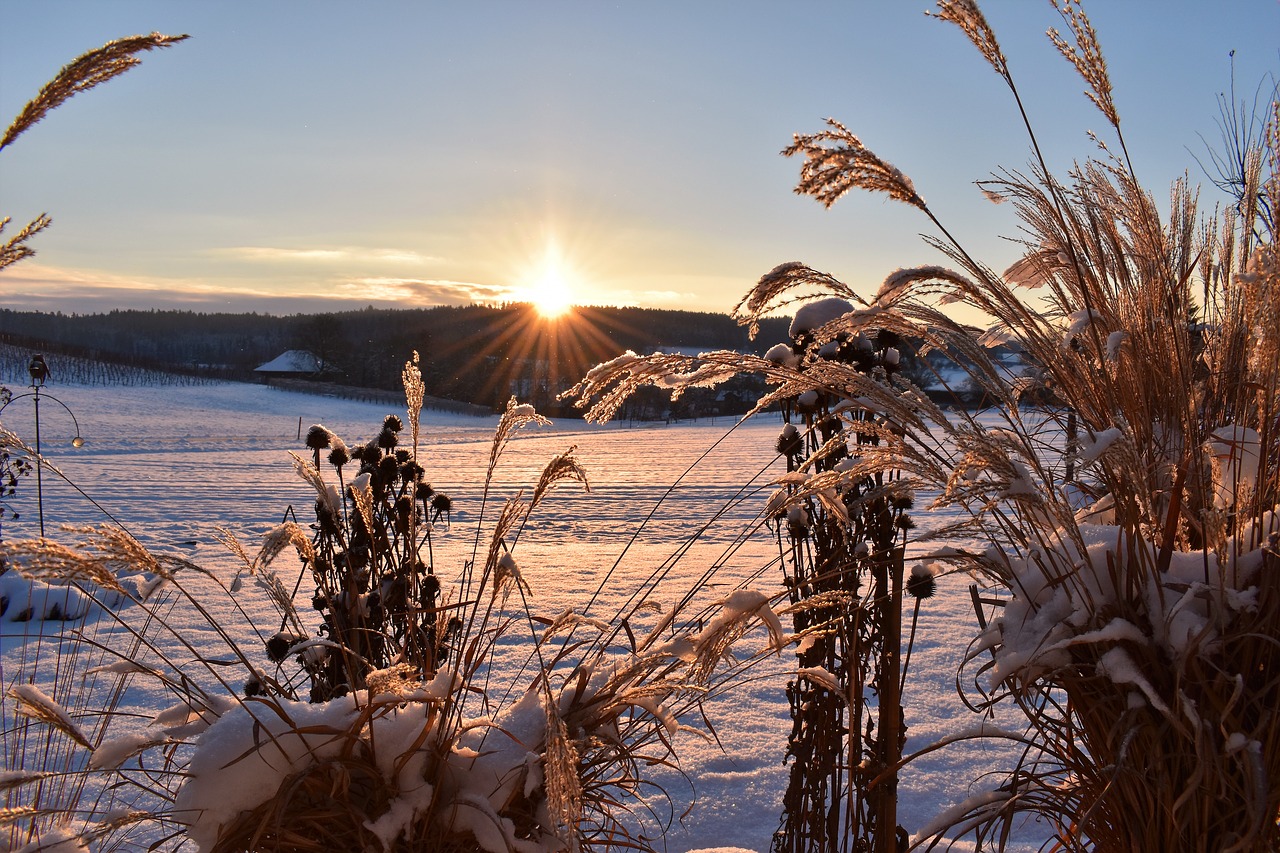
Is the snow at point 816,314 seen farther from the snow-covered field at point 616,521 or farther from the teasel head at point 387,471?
Result: the teasel head at point 387,471

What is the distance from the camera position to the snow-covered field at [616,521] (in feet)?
10.1

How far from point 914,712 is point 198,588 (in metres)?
5.26

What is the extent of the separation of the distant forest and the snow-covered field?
1788 cm

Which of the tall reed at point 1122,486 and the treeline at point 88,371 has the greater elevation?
the tall reed at point 1122,486

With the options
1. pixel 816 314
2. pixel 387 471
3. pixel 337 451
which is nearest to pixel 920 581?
pixel 816 314

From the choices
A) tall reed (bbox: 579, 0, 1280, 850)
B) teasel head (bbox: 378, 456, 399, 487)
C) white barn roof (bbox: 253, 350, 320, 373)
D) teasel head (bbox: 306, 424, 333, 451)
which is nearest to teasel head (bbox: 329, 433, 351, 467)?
teasel head (bbox: 306, 424, 333, 451)

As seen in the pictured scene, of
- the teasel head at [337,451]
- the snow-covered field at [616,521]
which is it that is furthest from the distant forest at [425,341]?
the teasel head at [337,451]

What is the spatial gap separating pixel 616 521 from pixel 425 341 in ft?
149

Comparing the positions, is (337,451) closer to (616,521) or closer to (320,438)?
(320,438)

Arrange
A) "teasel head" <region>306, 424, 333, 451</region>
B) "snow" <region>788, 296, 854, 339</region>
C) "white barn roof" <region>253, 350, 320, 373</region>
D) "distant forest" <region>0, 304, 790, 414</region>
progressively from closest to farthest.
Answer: "snow" <region>788, 296, 854, 339</region>
"teasel head" <region>306, 424, 333, 451</region>
"distant forest" <region>0, 304, 790, 414</region>
"white barn roof" <region>253, 350, 320, 373</region>

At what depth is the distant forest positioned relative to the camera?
50938mm

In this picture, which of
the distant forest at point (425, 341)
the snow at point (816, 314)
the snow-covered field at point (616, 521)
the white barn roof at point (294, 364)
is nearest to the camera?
the snow at point (816, 314)

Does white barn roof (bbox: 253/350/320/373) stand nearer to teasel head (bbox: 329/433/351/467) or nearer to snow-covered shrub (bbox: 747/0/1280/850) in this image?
teasel head (bbox: 329/433/351/467)

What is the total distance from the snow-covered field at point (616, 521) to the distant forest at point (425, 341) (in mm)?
17881
